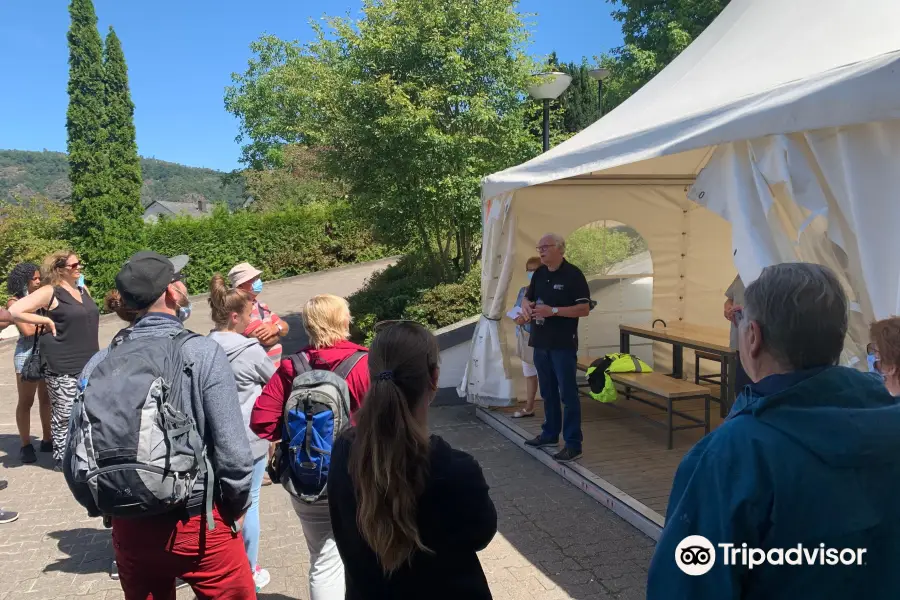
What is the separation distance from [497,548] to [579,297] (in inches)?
85.7

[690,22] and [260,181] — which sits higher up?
[690,22]

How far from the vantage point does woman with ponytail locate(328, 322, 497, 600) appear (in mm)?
1573

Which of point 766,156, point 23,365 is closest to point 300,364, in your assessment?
point 766,156

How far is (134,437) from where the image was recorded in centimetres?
209

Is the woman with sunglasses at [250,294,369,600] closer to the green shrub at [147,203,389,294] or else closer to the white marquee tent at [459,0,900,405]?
the white marquee tent at [459,0,900,405]

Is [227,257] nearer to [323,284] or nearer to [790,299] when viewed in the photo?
[323,284]

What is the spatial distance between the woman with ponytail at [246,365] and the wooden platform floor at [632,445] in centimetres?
264

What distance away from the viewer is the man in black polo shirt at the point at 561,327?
5.37 metres

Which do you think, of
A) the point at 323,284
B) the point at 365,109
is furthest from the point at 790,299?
the point at 323,284

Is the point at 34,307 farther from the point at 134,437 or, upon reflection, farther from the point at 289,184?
the point at 289,184

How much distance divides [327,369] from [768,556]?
189 centimetres

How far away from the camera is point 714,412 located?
6.86m

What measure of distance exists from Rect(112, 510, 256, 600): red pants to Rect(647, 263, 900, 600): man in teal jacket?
1.66 m

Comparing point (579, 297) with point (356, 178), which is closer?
point (579, 297)
